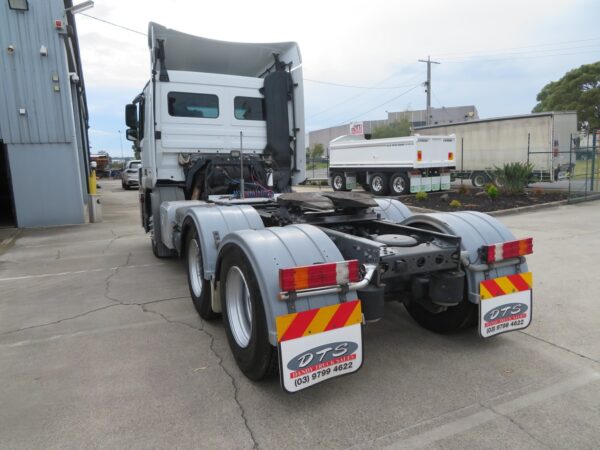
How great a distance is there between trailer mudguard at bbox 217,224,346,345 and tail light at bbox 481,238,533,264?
1.22 metres

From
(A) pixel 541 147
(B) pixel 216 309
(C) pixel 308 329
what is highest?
(A) pixel 541 147

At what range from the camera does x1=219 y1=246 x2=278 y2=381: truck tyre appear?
2812mm

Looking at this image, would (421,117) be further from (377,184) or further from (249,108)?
(249,108)

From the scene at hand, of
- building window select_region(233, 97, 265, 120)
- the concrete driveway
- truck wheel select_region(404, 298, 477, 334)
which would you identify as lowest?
the concrete driveway

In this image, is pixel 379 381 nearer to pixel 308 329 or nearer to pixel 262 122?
pixel 308 329

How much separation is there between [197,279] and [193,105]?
3003 millimetres

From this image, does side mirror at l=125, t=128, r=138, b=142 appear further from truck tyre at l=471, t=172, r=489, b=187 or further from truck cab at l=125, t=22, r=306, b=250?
truck tyre at l=471, t=172, r=489, b=187

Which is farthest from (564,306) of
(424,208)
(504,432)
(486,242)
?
(424,208)

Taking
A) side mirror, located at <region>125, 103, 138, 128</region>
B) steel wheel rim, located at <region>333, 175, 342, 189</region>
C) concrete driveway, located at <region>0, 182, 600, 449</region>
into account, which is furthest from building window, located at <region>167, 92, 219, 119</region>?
steel wheel rim, located at <region>333, 175, 342, 189</region>

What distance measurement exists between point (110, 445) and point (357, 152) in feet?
59.1

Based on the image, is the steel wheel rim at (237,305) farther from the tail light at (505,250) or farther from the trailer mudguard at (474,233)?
the tail light at (505,250)

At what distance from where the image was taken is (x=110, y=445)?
243cm

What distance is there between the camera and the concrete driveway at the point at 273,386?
2.49 meters

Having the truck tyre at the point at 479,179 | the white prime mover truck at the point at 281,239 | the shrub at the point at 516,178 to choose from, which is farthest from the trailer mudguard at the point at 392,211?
the truck tyre at the point at 479,179
